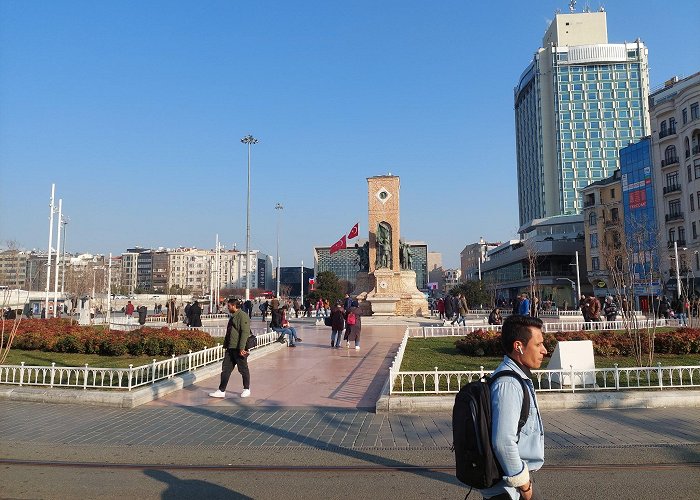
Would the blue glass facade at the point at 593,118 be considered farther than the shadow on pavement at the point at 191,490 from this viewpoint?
Yes

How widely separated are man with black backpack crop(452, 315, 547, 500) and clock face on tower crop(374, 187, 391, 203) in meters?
33.1

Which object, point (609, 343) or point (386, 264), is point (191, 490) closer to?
point (609, 343)

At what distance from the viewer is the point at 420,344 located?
17.7 m

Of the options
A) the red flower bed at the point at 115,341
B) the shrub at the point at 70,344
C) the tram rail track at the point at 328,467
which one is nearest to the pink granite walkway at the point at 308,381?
the red flower bed at the point at 115,341

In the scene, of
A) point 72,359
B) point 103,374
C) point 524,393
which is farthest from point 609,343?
point 72,359

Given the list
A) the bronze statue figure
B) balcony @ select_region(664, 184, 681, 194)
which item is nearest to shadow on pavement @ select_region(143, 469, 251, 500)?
the bronze statue figure

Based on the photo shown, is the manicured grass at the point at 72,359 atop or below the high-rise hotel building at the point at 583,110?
below

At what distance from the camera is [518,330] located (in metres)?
2.99

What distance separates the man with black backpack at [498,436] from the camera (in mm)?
2592

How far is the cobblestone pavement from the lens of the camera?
6.36 metres

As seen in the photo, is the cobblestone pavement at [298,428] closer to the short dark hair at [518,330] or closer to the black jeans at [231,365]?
the black jeans at [231,365]

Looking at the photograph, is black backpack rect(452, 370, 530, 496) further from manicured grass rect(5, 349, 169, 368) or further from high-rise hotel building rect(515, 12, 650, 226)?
high-rise hotel building rect(515, 12, 650, 226)

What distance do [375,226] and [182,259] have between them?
4821 inches

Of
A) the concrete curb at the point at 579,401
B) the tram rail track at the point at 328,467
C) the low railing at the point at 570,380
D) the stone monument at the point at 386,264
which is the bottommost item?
the tram rail track at the point at 328,467
